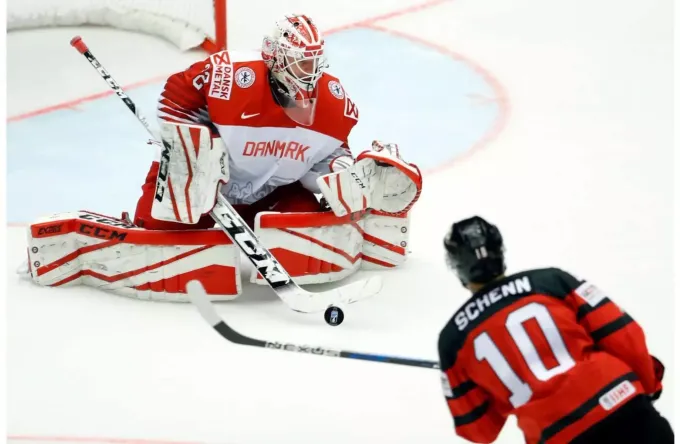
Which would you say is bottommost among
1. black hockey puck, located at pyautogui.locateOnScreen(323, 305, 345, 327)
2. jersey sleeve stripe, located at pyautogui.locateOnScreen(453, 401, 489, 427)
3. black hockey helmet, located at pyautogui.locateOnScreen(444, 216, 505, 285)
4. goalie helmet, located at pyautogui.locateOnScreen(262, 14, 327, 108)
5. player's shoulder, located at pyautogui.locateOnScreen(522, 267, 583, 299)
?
jersey sleeve stripe, located at pyautogui.locateOnScreen(453, 401, 489, 427)

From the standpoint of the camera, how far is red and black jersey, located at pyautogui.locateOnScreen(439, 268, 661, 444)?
199cm

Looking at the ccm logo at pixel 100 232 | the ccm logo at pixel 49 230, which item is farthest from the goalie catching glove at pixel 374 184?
the ccm logo at pixel 49 230

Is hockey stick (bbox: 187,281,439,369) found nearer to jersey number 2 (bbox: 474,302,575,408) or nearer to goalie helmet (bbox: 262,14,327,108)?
jersey number 2 (bbox: 474,302,575,408)

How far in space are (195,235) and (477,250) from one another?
1.57m

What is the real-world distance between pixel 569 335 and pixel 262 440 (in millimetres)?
890

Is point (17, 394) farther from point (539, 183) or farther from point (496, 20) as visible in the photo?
point (496, 20)

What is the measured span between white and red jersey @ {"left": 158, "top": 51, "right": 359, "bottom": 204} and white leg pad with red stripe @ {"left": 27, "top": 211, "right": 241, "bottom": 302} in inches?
10.6

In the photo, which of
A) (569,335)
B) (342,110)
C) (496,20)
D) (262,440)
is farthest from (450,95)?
(569,335)

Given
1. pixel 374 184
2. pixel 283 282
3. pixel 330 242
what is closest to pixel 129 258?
pixel 283 282

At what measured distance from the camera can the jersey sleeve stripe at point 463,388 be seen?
6.83 feet

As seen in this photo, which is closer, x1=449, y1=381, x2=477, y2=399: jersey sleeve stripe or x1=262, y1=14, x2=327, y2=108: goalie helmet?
x1=449, y1=381, x2=477, y2=399: jersey sleeve stripe

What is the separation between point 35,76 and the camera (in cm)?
542

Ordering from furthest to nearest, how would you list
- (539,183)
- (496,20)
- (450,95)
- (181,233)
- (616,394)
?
1. (496,20)
2. (450,95)
3. (539,183)
4. (181,233)
5. (616,394)

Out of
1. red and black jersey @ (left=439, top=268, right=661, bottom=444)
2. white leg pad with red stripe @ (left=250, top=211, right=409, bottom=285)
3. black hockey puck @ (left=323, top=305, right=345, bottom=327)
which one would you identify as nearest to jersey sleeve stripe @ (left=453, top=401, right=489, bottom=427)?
red and black jersey @ (left=439, top=268, right=661, bottom=444)
